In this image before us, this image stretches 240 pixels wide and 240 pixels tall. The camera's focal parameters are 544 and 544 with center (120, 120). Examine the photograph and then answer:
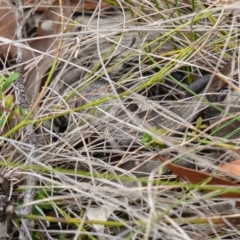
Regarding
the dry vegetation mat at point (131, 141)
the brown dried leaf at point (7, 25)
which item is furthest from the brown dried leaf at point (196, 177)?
the brown dried leaf at point (7, 25)

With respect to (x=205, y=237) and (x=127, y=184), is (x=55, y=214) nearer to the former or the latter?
(x=127, y=184)

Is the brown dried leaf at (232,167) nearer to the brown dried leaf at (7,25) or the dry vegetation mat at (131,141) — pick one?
the dry vegetation mat at (131,141)

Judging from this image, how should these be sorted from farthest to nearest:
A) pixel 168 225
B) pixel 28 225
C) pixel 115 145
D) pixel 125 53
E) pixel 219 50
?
1. pixel 125 53
2. pixel 219 50
3. pixel 115 145
4. pixel 28 225
5. pixel 168 225

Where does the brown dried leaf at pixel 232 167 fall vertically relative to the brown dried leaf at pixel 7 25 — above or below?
below

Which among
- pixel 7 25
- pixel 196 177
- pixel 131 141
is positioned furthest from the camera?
pixel 7 25

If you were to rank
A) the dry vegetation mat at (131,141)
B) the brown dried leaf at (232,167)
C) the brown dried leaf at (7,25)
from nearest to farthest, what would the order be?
the dry vegetation mat at (131,141) < the brown dried leaf at (232,167) < the brown dried leaf at (7,25)

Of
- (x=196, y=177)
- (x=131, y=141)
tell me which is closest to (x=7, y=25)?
(x=131, y=141)

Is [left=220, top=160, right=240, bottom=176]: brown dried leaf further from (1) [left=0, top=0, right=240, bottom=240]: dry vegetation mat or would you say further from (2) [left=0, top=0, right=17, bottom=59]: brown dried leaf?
(2) [left=0, top=0, right=17, bottom=59]: brown dried leaf

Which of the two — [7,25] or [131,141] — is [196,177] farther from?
[7,25]

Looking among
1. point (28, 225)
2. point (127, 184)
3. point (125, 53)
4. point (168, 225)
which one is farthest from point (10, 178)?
point (125, 53)
